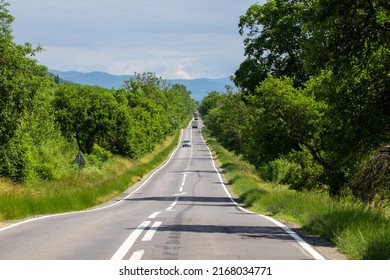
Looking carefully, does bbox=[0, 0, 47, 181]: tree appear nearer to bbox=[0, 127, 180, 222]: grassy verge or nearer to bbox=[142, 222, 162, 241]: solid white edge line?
bbox=[0, 127, 180, 222]: grassy verge

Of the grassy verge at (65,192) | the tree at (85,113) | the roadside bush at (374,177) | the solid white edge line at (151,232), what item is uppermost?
the tree at (85,113)

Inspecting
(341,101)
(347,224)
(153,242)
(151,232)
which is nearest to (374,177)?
(341,101)

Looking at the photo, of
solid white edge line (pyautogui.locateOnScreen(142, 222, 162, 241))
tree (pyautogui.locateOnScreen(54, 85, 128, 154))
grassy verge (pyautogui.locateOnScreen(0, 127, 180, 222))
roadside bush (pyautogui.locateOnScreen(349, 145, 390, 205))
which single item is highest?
tree (pyautogui.locateOnScreen(54, 85, 128, 154))

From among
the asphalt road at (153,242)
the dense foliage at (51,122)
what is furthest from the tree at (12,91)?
the asphalt road at (153,242)

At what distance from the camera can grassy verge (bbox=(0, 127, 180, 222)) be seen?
61.0ft

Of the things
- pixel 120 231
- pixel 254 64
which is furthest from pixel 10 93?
pixel 254 64

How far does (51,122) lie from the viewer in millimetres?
42844

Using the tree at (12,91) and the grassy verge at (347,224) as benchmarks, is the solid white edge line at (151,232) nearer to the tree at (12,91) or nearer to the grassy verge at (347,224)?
the grassy verge at (347,224)

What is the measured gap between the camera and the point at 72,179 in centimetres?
3183

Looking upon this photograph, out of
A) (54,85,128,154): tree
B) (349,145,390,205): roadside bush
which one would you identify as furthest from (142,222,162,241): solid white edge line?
(54,85,128,154): tree

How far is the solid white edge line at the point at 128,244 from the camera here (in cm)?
838

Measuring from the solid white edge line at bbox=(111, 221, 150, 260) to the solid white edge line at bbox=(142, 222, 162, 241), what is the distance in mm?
170

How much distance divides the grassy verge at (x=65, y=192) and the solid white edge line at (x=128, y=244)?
6.18 meters

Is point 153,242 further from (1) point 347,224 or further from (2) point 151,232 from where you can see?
(1) point 347,224
